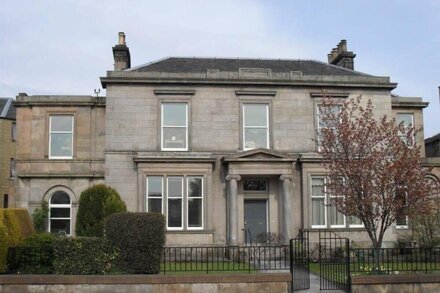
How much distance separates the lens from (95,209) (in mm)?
22078

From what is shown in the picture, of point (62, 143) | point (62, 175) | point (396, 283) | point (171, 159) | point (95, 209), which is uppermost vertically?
point (62, 143)

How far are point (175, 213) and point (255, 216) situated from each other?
3722mm

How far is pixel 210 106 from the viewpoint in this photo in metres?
25.3

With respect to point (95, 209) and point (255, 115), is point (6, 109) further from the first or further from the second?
point (255, 115)

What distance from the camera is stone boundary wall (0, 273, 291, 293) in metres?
14.5

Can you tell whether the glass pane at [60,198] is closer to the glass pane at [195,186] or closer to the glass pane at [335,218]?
the glass pane at [195,186]

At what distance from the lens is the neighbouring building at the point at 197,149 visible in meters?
24.3

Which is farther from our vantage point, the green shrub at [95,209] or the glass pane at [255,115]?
the glass pane at [255,115]

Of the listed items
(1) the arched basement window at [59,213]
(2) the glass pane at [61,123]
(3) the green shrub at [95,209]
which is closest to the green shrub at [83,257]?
(3) the green shrub at [95,209]

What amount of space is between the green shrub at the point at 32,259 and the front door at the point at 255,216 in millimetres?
11155

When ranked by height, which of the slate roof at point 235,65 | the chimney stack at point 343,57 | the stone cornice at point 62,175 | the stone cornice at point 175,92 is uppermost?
the chimney stack at point 343,57

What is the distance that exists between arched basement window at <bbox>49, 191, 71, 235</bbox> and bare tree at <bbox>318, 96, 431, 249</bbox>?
1303cm

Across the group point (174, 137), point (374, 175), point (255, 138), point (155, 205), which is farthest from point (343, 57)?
point (374, 175)

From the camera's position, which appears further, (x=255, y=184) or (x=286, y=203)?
(x=255, y=184)
